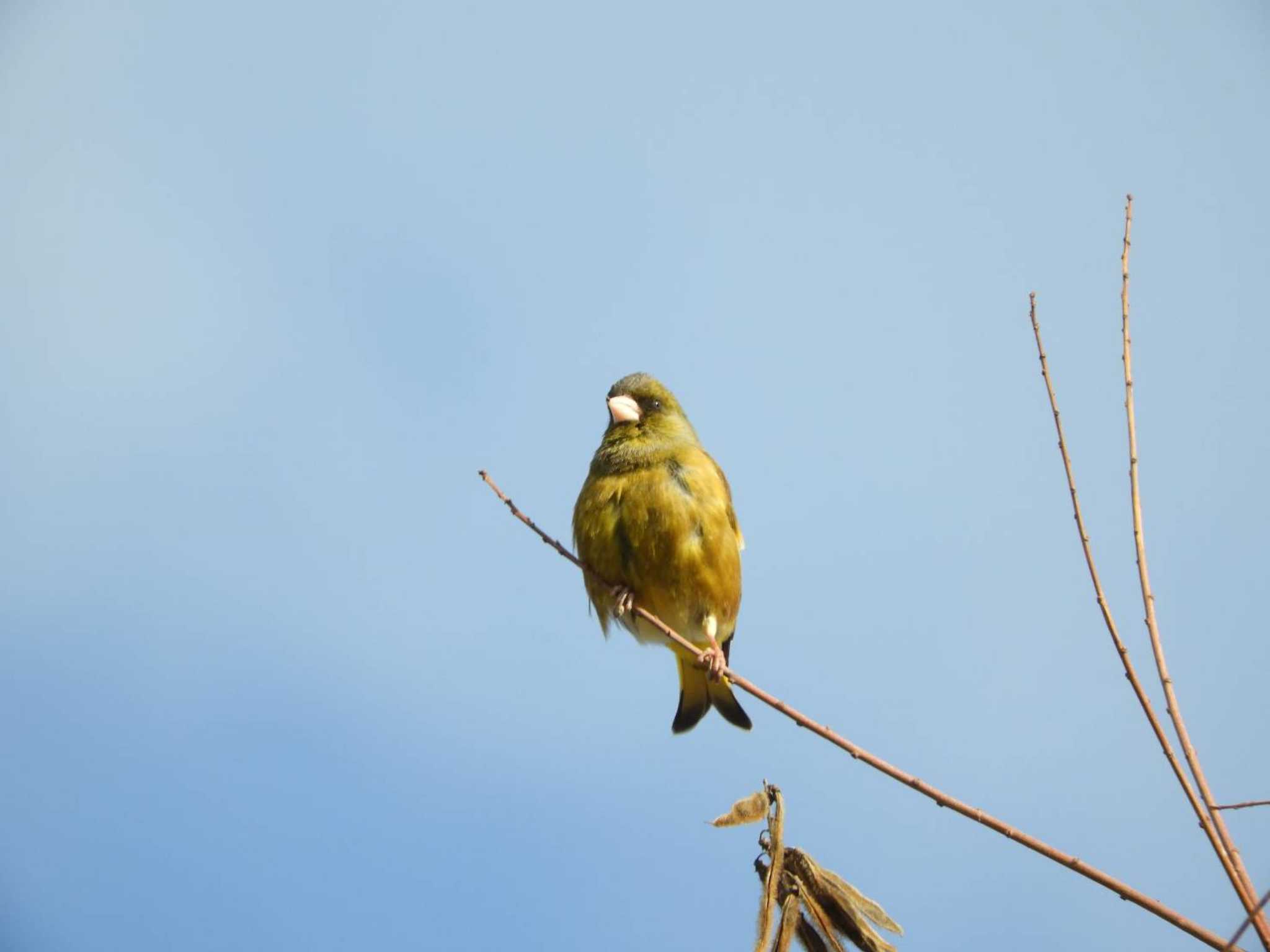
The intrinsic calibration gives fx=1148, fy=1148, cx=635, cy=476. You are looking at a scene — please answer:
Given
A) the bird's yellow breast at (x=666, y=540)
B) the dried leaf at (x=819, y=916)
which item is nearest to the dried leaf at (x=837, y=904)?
the dried leaf at (x=819, y=916)

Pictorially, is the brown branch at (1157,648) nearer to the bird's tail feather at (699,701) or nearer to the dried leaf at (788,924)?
the dried leaf at (788,924)

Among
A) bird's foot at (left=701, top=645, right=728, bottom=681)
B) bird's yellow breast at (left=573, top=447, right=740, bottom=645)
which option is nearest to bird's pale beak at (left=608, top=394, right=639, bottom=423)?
bird's yellow breast at (left=573, top=447, right=740, bottom=645)

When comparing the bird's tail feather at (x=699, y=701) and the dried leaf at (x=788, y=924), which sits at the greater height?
the bird's tail feather at (x=699, y=701)

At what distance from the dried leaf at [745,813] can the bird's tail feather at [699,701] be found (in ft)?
10.0

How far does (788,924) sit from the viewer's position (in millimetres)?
2205

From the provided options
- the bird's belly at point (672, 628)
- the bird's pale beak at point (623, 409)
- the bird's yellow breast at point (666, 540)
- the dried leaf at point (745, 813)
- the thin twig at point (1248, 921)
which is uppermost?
the bird's pale beak at point (623, 409)

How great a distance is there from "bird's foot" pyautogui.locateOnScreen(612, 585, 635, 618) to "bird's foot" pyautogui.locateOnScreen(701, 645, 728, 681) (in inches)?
14.9

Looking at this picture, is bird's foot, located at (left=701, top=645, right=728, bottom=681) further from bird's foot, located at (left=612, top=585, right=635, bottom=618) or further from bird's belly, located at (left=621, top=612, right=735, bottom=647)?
bird's foot, located at (left=612, top=585, right=635, bottom=618)

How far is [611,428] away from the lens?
209 inches

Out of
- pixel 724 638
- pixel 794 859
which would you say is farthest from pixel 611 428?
pixel 794 859

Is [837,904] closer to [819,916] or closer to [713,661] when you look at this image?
[819,916]

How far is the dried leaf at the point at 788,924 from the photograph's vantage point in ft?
7.10

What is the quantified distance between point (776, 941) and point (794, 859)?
0.62ft

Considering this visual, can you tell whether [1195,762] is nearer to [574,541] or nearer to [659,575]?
[659,575]
